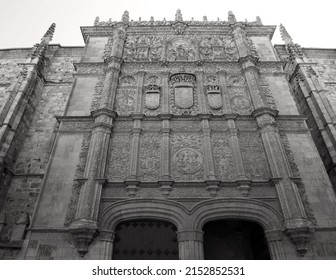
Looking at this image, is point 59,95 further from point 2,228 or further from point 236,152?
point 236,152

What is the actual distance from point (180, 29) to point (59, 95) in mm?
8143

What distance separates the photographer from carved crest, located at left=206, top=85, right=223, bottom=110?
1195cm

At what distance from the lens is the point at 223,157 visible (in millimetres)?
10367

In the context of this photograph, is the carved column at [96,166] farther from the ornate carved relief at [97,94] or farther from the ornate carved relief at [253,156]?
the ornate carved relief at [253,156]

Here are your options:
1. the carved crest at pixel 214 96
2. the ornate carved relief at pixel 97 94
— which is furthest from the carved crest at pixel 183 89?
→ the ornate carved relief at pixel 97 94

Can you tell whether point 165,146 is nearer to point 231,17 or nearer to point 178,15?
point 178,15

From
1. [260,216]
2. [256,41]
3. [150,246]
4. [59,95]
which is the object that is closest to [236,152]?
[260,216]

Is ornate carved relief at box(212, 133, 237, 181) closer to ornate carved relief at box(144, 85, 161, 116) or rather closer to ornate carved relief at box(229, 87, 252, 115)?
ornate carved relief at box(229, 87, 252, 115)

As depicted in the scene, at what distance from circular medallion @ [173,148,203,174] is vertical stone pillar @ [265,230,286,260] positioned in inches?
132

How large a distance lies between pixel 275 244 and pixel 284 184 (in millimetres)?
2105

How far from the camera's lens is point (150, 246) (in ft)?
36.2

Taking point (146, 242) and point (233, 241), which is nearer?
point (146, 242)

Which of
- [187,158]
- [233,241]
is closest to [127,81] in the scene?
[187,158]

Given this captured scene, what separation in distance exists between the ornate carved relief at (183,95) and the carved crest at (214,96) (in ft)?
2.28
